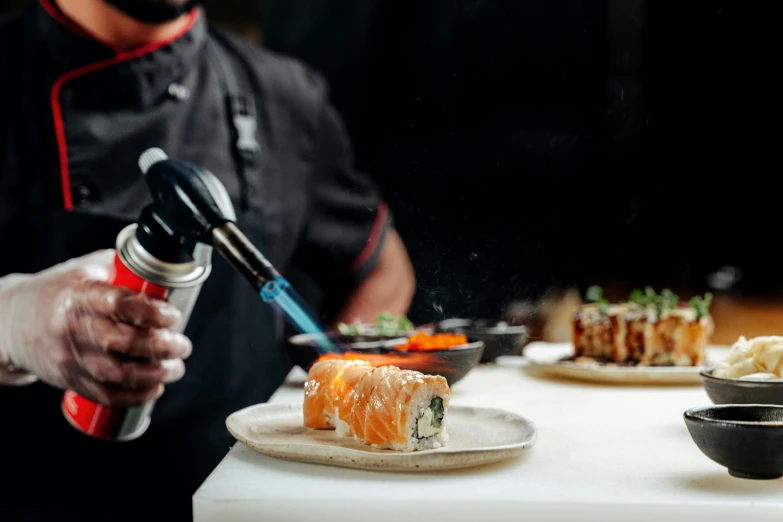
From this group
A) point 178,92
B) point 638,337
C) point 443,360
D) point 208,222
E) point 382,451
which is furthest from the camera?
point 178,92

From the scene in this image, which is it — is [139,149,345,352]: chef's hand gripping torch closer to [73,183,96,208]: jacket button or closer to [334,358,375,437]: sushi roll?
[334,358,375,437]: sushi roll

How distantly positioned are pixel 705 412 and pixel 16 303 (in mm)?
1236

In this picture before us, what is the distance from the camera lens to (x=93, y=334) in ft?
4.36

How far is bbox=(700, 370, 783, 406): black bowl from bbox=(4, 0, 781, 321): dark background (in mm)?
1535

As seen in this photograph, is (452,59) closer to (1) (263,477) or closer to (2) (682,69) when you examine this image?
(2) (682,69)

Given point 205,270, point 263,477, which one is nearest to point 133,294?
point 205,270

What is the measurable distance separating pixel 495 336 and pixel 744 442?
87cm

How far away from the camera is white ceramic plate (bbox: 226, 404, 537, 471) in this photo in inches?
33.5

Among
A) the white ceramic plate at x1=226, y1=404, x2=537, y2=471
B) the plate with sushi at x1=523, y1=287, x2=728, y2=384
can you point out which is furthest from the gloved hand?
the plate with sushi at x1=523, y1=287, x2=728, y2=384

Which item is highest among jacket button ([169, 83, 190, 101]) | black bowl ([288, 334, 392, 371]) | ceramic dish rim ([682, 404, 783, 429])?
jacket button ([169, 83, 190, 101])

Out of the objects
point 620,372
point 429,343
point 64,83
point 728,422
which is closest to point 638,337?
point 620,372

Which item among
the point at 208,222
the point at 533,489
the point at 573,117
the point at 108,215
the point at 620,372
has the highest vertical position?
the point at 573,117

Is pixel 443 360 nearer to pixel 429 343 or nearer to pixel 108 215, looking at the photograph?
pixel 429 343

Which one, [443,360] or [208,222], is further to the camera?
[443,360]
